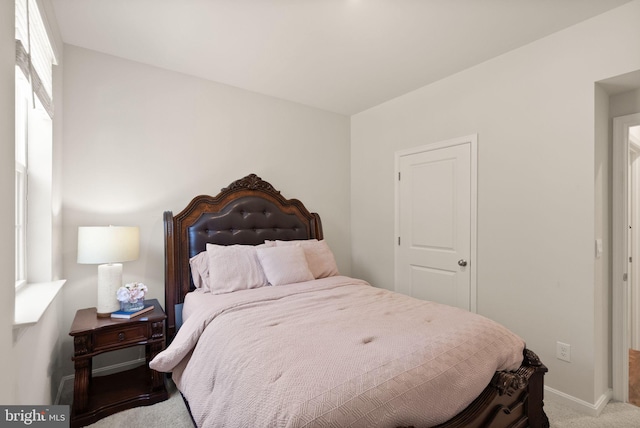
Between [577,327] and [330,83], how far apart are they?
287 cm

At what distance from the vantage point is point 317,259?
10.0 feet

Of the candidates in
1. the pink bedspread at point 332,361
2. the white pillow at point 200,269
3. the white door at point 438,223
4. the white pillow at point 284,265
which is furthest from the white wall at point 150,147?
the white door at point 438,223

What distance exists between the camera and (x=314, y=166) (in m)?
3.83

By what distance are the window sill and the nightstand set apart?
305 mm

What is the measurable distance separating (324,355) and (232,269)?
4.67 ft

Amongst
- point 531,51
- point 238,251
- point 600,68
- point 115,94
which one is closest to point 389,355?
point 238,251

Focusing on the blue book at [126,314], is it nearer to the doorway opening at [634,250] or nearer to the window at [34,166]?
the window at [34,166]

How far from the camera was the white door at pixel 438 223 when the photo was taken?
113 inches

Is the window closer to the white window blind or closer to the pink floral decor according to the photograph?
the white window blind

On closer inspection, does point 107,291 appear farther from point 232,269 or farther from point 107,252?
point 232,269

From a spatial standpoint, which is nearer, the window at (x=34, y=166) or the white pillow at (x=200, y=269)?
the window at (x=34, y=166)

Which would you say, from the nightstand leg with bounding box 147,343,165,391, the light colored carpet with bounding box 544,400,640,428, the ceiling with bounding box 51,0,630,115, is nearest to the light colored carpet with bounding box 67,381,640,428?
the light colored carpet with bounding box 544,400,640,428

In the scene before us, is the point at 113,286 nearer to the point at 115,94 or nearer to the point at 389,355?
the point at 115,94
